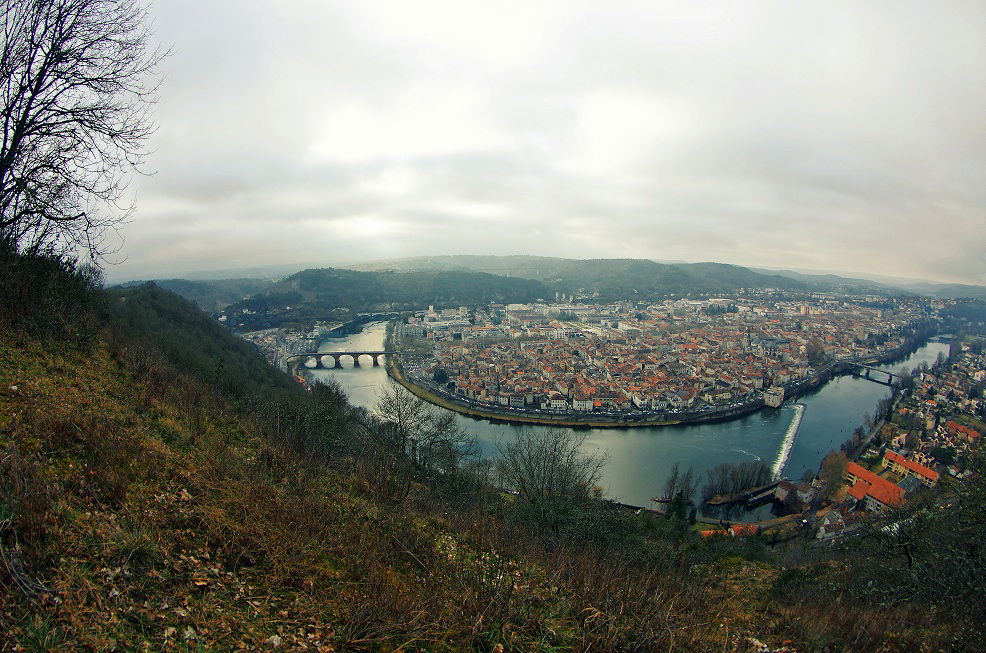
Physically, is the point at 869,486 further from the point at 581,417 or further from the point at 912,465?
the point at 581,417

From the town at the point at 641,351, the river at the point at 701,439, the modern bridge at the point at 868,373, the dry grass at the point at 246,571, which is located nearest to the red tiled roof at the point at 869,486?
the river at the point at 701,439

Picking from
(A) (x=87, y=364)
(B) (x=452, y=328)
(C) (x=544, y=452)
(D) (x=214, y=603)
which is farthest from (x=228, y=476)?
(B) (x=452, y=328)

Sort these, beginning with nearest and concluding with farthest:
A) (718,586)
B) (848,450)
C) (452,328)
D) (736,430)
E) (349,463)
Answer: (718,586) < (349,463) < (848,450) < (736,430) < (452,328)

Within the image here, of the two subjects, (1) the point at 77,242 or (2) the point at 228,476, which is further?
(1) the point at 77,242

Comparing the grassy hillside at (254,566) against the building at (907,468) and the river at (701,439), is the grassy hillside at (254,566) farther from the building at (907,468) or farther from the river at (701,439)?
the building at (907,468)

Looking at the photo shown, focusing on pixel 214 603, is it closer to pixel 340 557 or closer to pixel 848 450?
pixel 340 557
